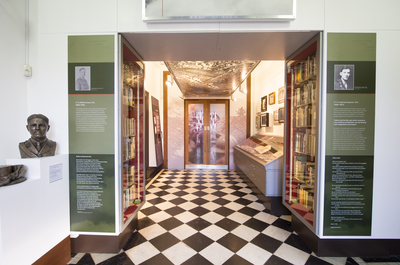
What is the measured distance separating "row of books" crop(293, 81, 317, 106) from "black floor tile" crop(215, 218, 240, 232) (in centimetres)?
208

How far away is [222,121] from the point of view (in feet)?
21.0

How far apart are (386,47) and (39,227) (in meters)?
4.07

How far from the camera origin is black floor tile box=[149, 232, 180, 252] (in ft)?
6.71

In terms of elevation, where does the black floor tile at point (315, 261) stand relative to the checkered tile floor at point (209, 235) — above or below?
above

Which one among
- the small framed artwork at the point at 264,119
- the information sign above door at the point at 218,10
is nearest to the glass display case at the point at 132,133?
the information sign above door at the point at 218,10

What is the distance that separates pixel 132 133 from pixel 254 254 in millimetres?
2213

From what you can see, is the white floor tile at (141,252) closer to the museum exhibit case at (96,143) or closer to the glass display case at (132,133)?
the museum exhibit case at (96,143)

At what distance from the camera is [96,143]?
1915mm

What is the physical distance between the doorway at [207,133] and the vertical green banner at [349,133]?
450 cm

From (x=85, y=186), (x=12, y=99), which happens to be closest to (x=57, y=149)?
(x=85, y=186)

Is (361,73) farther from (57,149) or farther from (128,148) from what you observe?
(57,149)

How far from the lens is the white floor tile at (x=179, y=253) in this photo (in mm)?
1828

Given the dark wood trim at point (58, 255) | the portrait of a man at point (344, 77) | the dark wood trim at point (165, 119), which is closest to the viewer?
the dark wood trim at point (58, 255)

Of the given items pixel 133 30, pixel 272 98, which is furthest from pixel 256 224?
pixel 272 98
